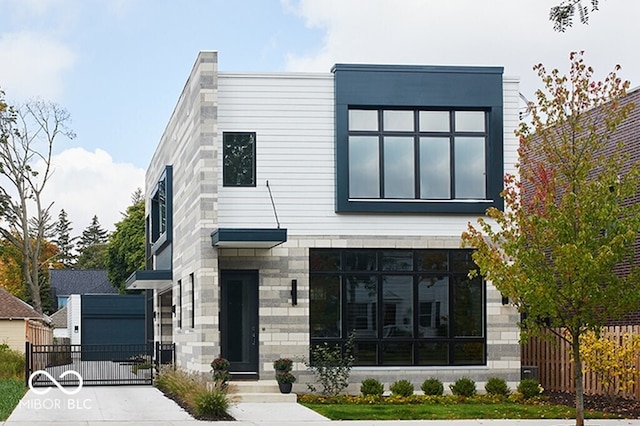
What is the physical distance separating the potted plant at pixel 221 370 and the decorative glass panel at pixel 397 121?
20.7ft

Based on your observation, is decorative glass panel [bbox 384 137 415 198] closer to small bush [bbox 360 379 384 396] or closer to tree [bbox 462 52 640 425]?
small bush [bbox 360 379 384 396]

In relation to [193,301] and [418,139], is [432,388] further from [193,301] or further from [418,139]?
[193,301]

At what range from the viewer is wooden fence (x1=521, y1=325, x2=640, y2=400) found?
72.3 ft

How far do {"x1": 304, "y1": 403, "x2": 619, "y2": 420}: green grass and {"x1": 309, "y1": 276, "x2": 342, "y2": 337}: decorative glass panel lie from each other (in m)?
2.36

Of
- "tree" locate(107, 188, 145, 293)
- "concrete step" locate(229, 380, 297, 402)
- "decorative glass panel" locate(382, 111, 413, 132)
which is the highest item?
"decorative glass panel" locate(382, 111, 413, 132)

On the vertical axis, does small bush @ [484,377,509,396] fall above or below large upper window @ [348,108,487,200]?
below

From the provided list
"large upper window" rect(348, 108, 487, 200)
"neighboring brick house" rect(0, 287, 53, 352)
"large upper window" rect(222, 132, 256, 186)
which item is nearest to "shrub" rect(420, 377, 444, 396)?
"large upper window" rect(348, 108, 487, 200)

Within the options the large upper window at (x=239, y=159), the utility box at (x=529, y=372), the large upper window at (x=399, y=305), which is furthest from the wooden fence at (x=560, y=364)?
the large upper window at (x=239, y=159)

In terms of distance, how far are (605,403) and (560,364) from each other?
282 centimetres

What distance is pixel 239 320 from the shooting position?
78.6ft

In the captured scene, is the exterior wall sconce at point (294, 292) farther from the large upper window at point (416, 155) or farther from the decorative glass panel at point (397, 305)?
the large upper window at point (416, 155)

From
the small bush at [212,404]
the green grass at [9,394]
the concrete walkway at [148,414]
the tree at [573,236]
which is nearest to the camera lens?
the tree at [573,236]

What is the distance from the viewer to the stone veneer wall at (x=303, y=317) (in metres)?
23.5

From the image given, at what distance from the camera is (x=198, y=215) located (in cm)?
2375
